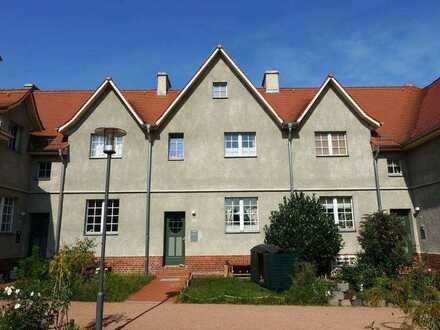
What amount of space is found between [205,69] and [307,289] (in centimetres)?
1227

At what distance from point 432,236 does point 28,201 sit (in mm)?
19427

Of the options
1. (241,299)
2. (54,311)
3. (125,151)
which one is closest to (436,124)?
(241,299)

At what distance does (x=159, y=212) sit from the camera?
17.5m

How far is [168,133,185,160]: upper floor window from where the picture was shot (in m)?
18.3

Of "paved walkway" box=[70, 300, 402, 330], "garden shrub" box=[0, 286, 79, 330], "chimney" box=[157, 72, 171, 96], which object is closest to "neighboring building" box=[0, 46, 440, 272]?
"chimney" box=[157, 72, 171, 96]

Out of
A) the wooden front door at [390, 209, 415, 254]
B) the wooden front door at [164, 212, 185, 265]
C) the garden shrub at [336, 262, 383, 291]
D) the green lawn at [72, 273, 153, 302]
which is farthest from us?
the wooden front door at [390, 209, 415, 254]

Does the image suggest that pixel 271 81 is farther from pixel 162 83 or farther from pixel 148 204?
pixel 148 204

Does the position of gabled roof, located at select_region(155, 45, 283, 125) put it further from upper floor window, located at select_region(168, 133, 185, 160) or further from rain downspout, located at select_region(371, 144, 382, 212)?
rain downspout, located at select_region(371, 144, 382, 212)

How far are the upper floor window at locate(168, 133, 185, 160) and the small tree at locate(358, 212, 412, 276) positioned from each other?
941 cm

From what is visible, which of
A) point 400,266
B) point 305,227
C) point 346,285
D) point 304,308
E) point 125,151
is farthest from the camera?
point 125,151

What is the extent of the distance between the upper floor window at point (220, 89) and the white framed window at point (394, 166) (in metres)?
9.20

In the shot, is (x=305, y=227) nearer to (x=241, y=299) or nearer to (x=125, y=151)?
(x=241, y=299)

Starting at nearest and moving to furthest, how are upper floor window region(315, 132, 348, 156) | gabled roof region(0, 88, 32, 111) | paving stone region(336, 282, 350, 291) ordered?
paving stone region(336, 282, 350, 291), gabled roof region(0, 88, 32, 111), upper floor window region(315, 132, 348, 156)

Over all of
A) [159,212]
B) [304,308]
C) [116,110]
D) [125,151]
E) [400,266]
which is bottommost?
[304,308]
